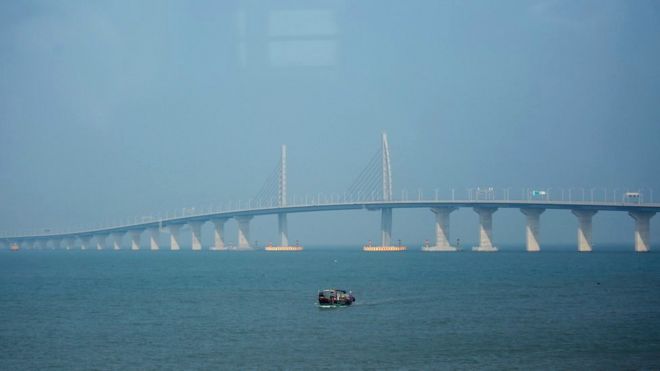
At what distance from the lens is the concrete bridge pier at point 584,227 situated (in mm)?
107438

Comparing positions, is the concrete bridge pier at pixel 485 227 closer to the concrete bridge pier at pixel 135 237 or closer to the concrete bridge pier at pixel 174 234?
the concrete bridge pier at pixel 174 234

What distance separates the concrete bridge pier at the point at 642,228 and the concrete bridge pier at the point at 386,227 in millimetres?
31612

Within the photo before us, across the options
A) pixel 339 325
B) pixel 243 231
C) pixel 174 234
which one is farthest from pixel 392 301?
pixel 174 234

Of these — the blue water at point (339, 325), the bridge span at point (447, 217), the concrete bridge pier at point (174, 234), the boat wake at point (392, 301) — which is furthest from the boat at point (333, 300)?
the concrete bridge pier at point (174, 234)

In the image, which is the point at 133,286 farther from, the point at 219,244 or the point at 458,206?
the point at 219,244

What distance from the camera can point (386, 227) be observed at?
410ft

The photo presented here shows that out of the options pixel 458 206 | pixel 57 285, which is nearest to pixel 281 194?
pixel 458 206

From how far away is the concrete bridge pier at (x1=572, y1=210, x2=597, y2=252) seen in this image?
352ft

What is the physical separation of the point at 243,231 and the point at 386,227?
26608 mm

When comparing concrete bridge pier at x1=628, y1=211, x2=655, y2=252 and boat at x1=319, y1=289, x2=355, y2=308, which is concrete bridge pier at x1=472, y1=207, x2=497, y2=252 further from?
boat at x1=319, y1=289, x2=355, y2=308

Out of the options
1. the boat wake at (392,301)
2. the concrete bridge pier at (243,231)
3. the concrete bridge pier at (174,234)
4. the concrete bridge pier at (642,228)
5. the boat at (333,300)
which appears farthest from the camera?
the concrete bridge pier at (174,234)

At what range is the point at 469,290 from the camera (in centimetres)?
5403

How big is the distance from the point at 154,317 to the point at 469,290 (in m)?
20.8

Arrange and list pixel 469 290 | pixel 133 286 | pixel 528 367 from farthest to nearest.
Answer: pixel 133 286 < pixel 469 290 < pixel 528 367
